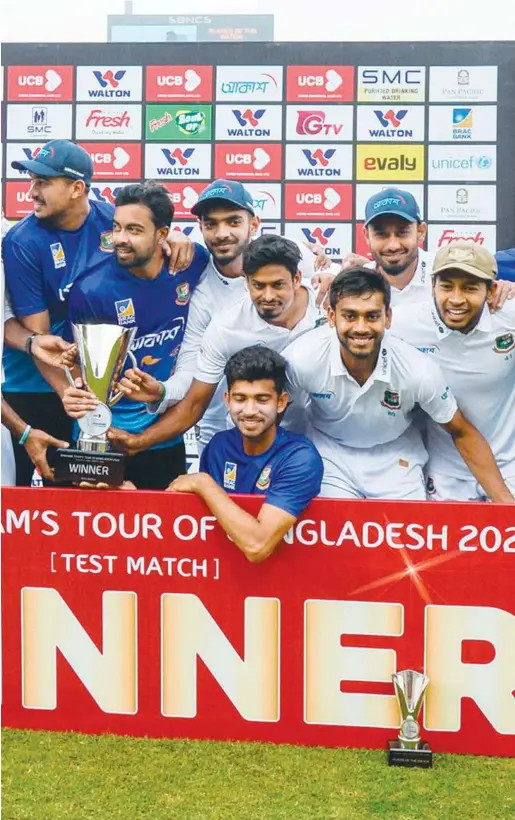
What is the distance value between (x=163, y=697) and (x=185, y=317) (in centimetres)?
130

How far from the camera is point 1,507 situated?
3.29m

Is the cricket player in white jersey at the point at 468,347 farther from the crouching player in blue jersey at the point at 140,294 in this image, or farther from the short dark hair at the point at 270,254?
the crouching player in blue jersey at the point at 140,294

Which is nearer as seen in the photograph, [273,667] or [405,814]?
[405,814]

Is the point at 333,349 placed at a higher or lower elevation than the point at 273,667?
higher

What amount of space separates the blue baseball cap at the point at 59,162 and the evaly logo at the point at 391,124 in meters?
1.00

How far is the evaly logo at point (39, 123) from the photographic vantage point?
3.28 metres

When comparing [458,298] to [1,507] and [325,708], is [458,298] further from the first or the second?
[1,507]

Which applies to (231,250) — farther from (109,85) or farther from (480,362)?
(480,362)

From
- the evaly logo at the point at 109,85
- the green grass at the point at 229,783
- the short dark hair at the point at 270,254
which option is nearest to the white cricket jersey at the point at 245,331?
the short dark hair at the point at 270,254

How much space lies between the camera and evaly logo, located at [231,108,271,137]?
10.8ft

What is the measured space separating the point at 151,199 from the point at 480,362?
123 cm

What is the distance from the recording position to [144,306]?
327cm

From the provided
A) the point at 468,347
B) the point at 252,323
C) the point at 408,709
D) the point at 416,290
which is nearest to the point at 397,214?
the point at 416,290

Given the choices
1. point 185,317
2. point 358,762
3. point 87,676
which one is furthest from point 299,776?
point 185,317
